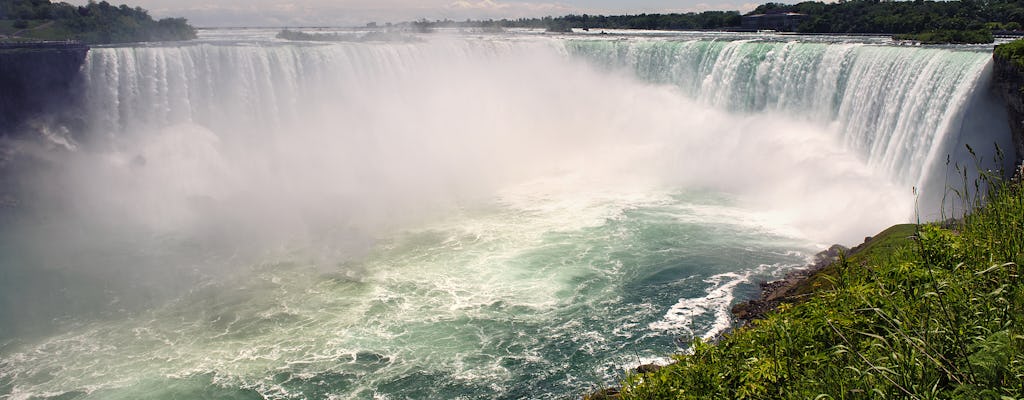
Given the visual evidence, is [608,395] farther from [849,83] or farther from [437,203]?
[849,83]

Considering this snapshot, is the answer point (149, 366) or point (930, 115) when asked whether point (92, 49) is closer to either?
point (149, 366)

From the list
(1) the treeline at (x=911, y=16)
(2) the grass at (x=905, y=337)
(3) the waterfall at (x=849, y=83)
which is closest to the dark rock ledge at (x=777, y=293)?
(3) the waterfall at (x=849, y=83)

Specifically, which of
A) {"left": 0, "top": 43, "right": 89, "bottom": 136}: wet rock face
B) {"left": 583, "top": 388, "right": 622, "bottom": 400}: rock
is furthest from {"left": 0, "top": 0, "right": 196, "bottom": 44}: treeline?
{"left": 583, "top": 388, "right": 622, "bottom": 400}: rock

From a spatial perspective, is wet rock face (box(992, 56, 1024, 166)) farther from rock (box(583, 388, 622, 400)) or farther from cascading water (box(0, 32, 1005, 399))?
rock (box(583, 388, 622, 400))

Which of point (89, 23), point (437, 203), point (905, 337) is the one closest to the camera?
point (905, 337)

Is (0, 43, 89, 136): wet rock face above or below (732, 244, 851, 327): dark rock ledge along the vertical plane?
above

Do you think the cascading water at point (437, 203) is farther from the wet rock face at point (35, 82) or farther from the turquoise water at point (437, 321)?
the wet rock face at point (35, 82)

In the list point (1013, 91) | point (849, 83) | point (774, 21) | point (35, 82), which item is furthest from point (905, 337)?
point (774, 21)
